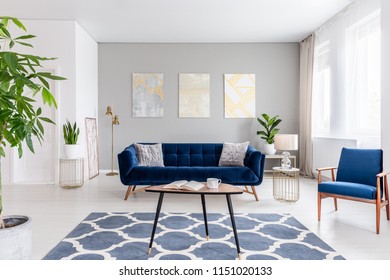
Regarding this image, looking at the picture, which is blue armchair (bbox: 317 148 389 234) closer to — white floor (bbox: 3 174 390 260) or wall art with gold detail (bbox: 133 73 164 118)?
white floor (bbox: 3 174 390 260)

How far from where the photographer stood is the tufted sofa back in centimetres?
464

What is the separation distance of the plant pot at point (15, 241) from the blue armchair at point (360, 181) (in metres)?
2.73

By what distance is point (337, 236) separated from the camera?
2568 millimetres

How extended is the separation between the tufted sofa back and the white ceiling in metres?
2.22

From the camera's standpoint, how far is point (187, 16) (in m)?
4.69

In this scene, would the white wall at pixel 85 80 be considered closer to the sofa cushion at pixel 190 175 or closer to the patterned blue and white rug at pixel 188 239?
the sofa cushion at pixel 190 175

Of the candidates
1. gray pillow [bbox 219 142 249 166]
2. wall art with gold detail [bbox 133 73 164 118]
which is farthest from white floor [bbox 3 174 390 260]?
wall art with gold detail [bbox 133 73 164 118]

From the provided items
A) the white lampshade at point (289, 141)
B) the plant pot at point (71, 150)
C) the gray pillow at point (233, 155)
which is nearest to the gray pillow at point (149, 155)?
the gray pillow at point (233, 155)

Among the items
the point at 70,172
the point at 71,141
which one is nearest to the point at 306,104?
the point at 71,141

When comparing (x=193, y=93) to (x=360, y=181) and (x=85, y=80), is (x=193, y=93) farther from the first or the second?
(x=360, y=181)

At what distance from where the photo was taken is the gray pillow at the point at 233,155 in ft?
14.1

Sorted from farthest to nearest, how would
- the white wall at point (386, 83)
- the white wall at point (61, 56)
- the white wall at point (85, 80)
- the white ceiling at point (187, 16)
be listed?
the white wall at point (85, 80), the white wall at point (61, 56), the white ceiling at point (187, 16), the white wall at point (386, 83)

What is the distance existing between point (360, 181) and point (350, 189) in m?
0.43
